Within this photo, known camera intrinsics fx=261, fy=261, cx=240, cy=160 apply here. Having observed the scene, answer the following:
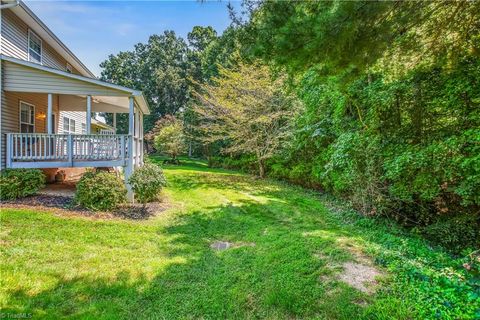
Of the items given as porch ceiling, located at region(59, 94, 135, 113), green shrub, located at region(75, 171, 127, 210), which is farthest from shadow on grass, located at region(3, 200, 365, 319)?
porch ceiling, located at region(59, 94, 135, 113)

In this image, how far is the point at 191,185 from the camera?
13.3 meters

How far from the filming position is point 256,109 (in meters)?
14.6

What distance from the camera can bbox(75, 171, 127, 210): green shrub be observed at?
7.34 meters

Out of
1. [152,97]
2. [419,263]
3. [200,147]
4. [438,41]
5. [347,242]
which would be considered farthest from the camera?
[152,97]

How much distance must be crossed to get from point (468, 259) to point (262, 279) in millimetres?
3250

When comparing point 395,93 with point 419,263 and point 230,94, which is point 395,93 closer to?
point 419,263

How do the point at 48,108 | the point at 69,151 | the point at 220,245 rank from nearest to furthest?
the point at 220,245 → the point at 69,151 → the point at 48,108

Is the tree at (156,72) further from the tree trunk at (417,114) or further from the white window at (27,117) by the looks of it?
the tree trunk at (417,114)

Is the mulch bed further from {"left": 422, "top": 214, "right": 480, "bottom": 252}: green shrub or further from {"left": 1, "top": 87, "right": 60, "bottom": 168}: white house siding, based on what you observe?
{"left": 422, "top": 214, "right": 480, "bottom": 252}: green shrub

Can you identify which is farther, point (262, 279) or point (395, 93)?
point (395, 93)

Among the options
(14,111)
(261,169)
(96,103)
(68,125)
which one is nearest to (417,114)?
(261,169)

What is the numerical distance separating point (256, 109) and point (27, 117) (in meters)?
10.2

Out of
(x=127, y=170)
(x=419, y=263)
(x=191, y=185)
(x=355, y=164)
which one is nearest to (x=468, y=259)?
(x=419, y=263)

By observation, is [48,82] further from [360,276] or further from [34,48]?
[360,276]
